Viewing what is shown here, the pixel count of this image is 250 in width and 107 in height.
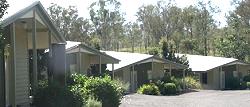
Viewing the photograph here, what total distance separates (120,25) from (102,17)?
6.42m

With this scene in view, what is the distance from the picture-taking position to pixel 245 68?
6228 centimetres

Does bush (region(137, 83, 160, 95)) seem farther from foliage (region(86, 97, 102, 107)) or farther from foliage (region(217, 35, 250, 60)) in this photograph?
foliage (region(217, 35, 250, 60))

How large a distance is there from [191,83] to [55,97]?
120 feet

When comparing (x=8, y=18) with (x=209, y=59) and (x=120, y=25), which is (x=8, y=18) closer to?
(x=209, y=59)

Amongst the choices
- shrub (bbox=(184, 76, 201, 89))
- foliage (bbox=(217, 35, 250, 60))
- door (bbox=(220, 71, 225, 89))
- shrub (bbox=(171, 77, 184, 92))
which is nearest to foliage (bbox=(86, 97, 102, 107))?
shrub (bbox=(171, 77, 184, 92))

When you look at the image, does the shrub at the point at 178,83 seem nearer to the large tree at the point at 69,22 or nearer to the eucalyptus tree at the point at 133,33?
the large tree at the point at 69,22

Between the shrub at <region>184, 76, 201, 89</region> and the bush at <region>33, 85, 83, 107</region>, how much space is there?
3454 cm

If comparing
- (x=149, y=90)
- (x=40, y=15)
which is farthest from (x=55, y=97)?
(x=149, y=90)

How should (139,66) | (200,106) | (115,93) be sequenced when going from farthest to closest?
(139,66), (200,106), (115,93)

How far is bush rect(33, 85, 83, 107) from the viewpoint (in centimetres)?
1570

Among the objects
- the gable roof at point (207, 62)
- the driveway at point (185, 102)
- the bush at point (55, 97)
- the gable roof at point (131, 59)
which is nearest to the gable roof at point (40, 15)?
the bush at point (55, 97)

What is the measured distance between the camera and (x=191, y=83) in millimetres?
51219

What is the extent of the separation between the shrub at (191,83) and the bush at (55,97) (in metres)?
34.5

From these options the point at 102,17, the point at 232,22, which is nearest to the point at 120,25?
the point at 102,17
